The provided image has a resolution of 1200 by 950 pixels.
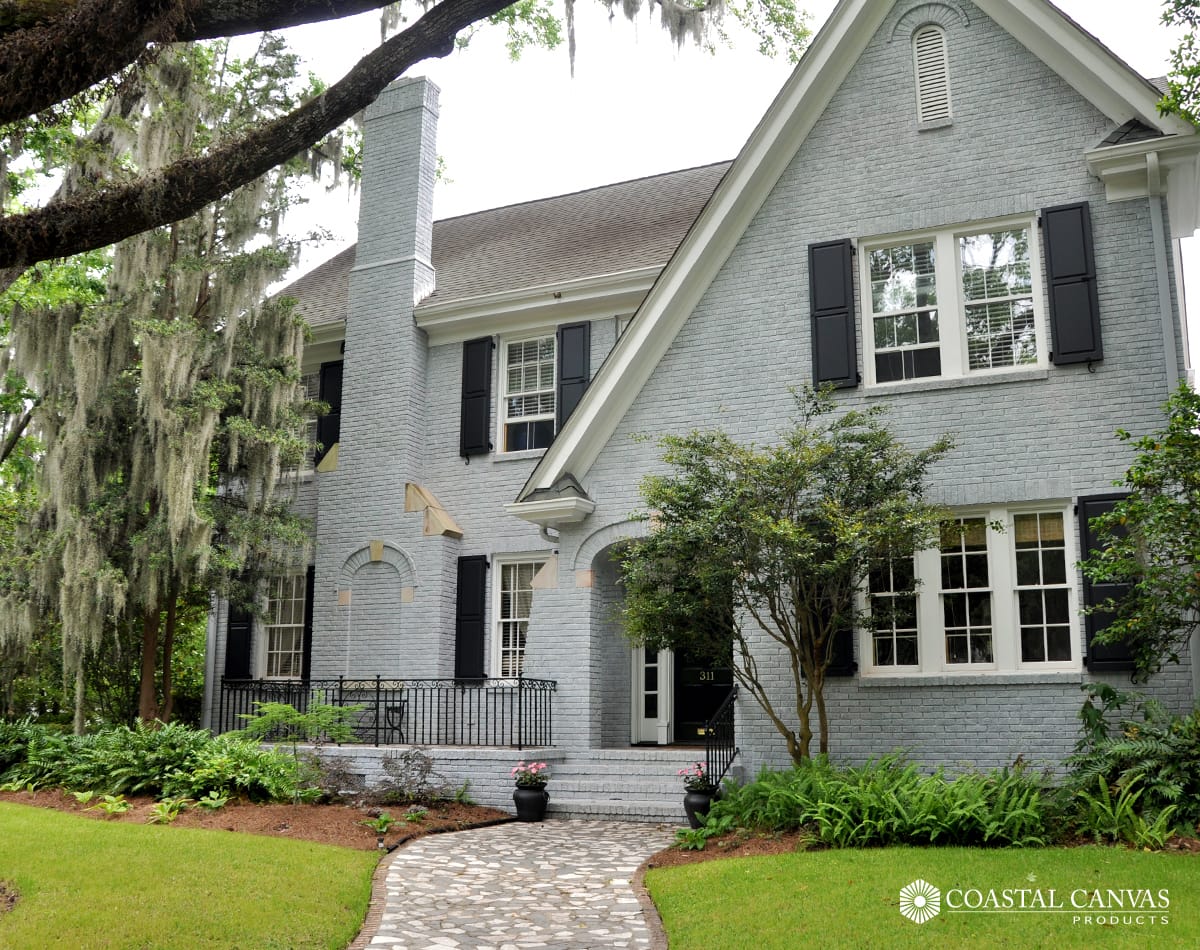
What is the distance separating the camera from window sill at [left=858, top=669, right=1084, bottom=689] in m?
10.8

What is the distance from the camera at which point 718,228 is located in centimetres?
1282

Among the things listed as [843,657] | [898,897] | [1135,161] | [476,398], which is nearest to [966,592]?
[843,657]

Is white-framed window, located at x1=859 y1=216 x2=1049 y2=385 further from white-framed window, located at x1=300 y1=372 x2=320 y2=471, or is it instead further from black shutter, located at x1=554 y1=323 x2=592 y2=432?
white-framed window, located at x1=300 y1=372 x2=320 y2=471

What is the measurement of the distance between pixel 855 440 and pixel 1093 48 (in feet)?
15.8

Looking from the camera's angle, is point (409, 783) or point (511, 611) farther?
point (511, 611)

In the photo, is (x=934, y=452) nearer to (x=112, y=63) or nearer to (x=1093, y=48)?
(x=1093, y=48)

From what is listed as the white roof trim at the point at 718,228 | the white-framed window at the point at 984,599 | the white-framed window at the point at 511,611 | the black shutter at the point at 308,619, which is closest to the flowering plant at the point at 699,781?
the white-framed window at the point at 984,599

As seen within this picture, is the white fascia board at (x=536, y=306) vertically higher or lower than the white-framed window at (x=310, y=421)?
higher

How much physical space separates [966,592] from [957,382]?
2.17 metres

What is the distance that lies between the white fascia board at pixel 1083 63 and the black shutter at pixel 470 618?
9065mm

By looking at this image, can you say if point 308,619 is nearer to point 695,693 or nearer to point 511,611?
point 511,611

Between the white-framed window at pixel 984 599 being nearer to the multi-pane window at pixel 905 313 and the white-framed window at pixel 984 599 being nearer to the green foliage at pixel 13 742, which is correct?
the multi-pane window at pixel 905 313

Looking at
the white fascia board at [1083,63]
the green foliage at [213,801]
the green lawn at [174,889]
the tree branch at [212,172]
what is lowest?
the green lawn at [174,889]

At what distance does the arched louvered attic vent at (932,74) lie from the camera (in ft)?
41.0
